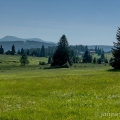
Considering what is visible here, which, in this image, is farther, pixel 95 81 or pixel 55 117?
pixel 95 81

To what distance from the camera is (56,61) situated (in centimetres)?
11100

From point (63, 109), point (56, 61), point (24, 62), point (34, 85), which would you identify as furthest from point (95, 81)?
point (24, 62)

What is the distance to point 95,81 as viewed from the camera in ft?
91.9

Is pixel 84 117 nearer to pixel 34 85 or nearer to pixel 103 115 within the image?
pixel 103 115

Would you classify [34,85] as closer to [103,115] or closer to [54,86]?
[54,86]

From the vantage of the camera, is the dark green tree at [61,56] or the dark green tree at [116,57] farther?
the dark green tree at [61,56]

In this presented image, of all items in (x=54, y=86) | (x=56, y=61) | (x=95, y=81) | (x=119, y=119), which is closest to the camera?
(x=119, y=119)

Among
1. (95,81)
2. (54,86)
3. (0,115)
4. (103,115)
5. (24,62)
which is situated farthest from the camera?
(24,62)

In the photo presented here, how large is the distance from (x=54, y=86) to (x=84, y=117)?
14943mm

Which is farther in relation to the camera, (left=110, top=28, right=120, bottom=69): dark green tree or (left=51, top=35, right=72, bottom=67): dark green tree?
(left=51, top=35, right=72, bottom=67): dark green tree

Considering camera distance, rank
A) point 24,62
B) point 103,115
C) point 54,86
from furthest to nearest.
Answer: point 24,62, point 54,86, point 103,115

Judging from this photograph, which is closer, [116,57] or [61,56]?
[116,57]

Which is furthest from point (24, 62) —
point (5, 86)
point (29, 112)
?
point (29, 112)

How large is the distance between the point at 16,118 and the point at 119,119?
532cm
